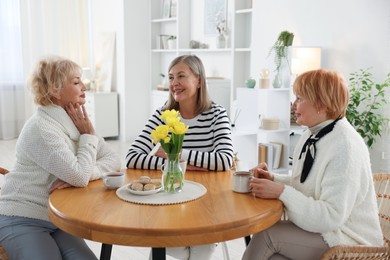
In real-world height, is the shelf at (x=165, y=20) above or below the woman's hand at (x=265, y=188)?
above

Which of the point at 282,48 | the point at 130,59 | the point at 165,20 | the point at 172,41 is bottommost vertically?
the point at 130,59

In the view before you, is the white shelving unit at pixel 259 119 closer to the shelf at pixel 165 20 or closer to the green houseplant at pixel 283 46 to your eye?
the green houseplant at pixel 283 46

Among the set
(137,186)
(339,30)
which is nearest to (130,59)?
(339,30)

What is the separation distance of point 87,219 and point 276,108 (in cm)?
338

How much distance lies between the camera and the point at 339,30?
427 cm

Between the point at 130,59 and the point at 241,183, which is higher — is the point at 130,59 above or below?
above

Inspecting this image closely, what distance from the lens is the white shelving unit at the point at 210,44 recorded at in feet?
17.9

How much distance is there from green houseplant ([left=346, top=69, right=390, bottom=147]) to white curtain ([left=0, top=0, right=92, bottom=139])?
4879 millimetres

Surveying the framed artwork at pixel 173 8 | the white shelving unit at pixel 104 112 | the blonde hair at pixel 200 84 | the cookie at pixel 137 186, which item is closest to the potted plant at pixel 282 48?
the blonde hair at pixel 200 84

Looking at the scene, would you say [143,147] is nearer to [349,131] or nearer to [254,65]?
[349,131]

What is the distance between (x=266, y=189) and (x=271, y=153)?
2.93 metres

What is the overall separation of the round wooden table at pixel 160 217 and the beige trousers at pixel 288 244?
0.14 meters

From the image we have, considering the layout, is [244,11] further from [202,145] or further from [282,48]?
[202,145]

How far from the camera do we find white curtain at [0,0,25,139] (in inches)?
272
